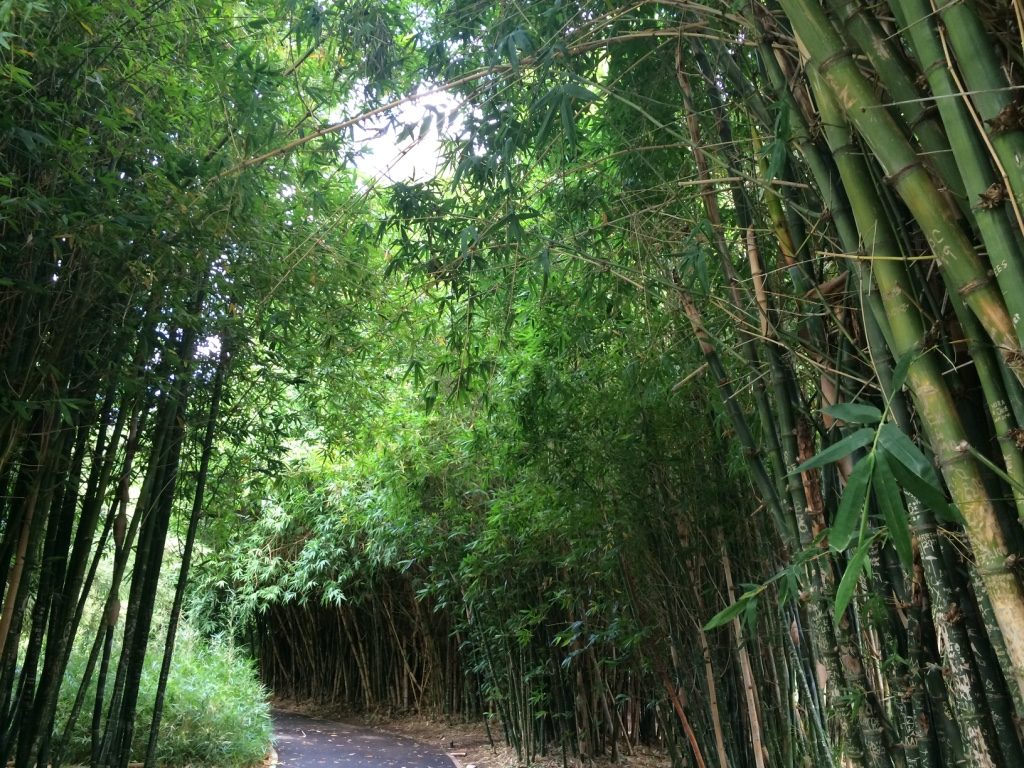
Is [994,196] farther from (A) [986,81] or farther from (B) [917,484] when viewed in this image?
(B) [917,484]

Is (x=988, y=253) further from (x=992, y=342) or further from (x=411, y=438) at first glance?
(x=411, y=438)

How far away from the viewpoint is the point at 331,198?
3.37 m

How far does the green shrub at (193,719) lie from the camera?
4836 millimetres

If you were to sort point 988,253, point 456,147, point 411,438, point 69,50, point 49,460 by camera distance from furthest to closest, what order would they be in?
point 411,438, point 49,460, point 456,147, point 69,50, point 988,253

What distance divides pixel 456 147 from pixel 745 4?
111cm

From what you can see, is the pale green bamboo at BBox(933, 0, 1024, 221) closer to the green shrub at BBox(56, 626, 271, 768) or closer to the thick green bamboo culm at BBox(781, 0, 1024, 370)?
the thick green bamboo culm at BBox(781, 0, 1024, 370)

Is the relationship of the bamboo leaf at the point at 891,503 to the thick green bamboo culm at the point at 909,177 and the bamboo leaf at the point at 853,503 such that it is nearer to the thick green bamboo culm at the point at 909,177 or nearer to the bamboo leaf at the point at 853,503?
the bamboo leaf at the point at 853,503

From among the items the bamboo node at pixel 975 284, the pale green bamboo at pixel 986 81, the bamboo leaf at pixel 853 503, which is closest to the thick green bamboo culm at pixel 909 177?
the bamboo node at pixel 975 284

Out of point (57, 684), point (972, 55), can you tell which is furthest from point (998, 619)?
point (57, 684)

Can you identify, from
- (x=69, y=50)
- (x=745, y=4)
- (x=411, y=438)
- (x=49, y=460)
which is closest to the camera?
(x=745, y=4)

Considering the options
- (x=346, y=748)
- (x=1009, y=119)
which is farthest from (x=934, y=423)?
(x=346, y=748)

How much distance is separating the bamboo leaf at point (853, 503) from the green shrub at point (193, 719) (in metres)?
4.78

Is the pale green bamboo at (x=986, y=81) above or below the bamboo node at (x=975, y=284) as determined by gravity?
above

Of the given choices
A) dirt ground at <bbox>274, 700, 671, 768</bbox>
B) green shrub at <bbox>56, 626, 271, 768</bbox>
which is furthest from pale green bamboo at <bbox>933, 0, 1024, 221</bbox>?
green shrub at <bbox>56, 626, 271, 768</bbox>
